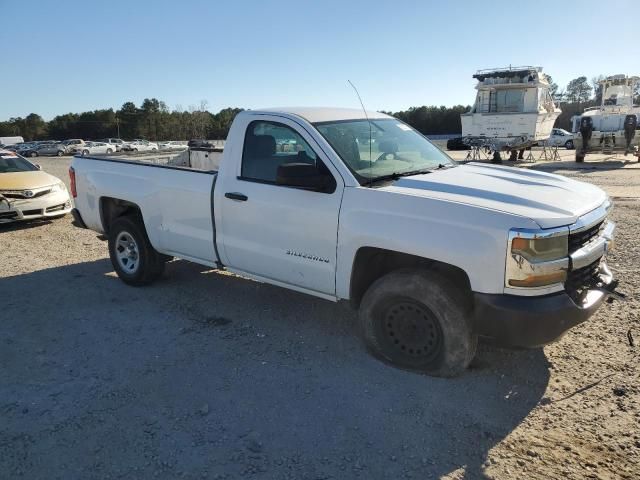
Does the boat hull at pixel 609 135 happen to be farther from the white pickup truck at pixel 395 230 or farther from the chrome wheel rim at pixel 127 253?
the chrome wheel rim at pixel 127 253

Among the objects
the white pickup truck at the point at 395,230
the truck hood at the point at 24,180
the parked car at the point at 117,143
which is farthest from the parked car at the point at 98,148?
the white pickup truck at the point at 395,230

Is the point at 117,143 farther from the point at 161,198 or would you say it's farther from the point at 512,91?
the point at 161,198

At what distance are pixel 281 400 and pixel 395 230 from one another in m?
1.42

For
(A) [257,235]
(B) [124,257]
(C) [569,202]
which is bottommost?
(B) [124,257]

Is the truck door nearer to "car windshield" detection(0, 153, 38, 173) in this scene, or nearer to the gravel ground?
the gravel ground

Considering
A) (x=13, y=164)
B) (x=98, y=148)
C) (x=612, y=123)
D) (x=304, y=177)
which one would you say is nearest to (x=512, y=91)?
(x=612, y=123)

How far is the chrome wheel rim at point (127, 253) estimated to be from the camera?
5.77m

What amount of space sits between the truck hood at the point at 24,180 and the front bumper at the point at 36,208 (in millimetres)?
267

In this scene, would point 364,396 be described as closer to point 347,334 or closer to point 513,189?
point 347,334

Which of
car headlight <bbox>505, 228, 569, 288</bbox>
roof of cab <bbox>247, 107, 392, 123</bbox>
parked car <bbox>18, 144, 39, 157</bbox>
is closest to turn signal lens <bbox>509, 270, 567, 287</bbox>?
car headlight <bbox>505, 228, 569, 288</bbox>

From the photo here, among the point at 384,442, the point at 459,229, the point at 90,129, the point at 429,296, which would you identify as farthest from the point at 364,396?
the point at 90,129

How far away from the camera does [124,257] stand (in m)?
5.91

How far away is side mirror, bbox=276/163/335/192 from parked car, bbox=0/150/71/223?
761 cm

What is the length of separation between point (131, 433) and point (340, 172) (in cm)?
230
